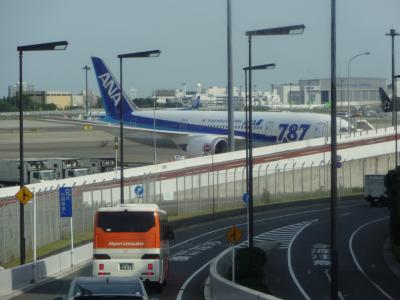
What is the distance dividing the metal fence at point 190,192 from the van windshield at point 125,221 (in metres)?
11.3

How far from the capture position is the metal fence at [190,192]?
142 feet

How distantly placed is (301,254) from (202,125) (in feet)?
157

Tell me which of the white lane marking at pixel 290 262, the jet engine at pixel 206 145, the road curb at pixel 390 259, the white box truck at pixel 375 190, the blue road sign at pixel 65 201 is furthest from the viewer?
the jet engine at pixel 206 145

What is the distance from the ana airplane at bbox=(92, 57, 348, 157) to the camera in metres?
86.1

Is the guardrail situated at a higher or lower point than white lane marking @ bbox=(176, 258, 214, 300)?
higher

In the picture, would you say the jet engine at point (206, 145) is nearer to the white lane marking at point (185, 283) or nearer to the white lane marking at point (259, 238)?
the white lane marking at point (259, 238)

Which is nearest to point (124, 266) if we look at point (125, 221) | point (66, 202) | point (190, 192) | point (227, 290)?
point (125, 221)

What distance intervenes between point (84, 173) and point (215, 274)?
1701 inches

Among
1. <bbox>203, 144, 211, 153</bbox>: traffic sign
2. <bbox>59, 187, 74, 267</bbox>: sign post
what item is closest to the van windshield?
<bbox>59, 187, 74, 267</bbox>: sign post

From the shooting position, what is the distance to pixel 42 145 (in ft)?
389

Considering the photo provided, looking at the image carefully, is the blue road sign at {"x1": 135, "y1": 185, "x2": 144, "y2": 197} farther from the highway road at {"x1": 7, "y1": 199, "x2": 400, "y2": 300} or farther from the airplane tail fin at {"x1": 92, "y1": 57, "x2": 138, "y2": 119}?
the airplane tail fin at {"x1": 92, "y1": 57, "x2": 138, "y2": 119}

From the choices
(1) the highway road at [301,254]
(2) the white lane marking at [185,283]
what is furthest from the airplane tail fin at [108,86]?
(2) the white lane marking at [185,283]

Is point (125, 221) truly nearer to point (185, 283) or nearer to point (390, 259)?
point (185, 283)

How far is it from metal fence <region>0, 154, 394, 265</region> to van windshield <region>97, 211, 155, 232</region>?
11268mm
